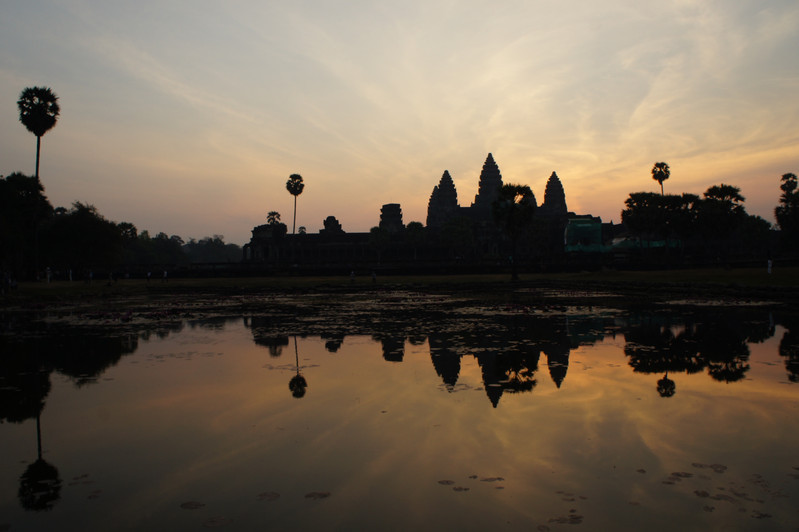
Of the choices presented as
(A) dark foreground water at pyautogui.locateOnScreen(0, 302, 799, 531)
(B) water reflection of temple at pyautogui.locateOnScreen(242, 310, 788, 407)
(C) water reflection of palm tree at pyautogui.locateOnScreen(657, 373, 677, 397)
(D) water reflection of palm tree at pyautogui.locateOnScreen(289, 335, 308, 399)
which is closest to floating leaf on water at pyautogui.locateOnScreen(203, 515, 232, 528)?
(A) dark foreground water at pyautogui.locateOnScreen(0, 302, 799, 531)

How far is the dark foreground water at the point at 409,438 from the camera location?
16.9 feet

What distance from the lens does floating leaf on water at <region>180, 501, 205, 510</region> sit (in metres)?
5.31

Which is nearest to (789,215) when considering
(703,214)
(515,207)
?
(703,214)

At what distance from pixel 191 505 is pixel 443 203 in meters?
170

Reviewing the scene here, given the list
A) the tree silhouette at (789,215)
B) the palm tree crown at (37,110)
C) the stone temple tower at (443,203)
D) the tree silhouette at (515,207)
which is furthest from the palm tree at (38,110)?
the stone temple tower at (443,203)

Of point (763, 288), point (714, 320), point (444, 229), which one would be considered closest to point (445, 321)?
point (714, 320)

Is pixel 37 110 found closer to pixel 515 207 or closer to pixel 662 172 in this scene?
pixel 515 207

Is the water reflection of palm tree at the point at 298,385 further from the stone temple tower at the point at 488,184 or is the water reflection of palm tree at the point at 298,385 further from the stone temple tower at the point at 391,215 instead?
the stone temple tower at the point at 488,184

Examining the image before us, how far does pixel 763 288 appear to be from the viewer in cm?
2719

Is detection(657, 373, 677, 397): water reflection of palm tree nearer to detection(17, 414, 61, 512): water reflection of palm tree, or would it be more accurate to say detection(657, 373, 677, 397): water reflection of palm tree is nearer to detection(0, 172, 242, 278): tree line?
detection(17, 414, 61, 512): water reflection of palm tree

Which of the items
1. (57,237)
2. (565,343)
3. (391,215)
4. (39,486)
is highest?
(391,215)

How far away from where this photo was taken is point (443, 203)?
173375 mm

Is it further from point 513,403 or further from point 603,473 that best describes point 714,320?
point 603,473

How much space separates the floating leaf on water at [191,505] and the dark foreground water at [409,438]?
17 millimetres
